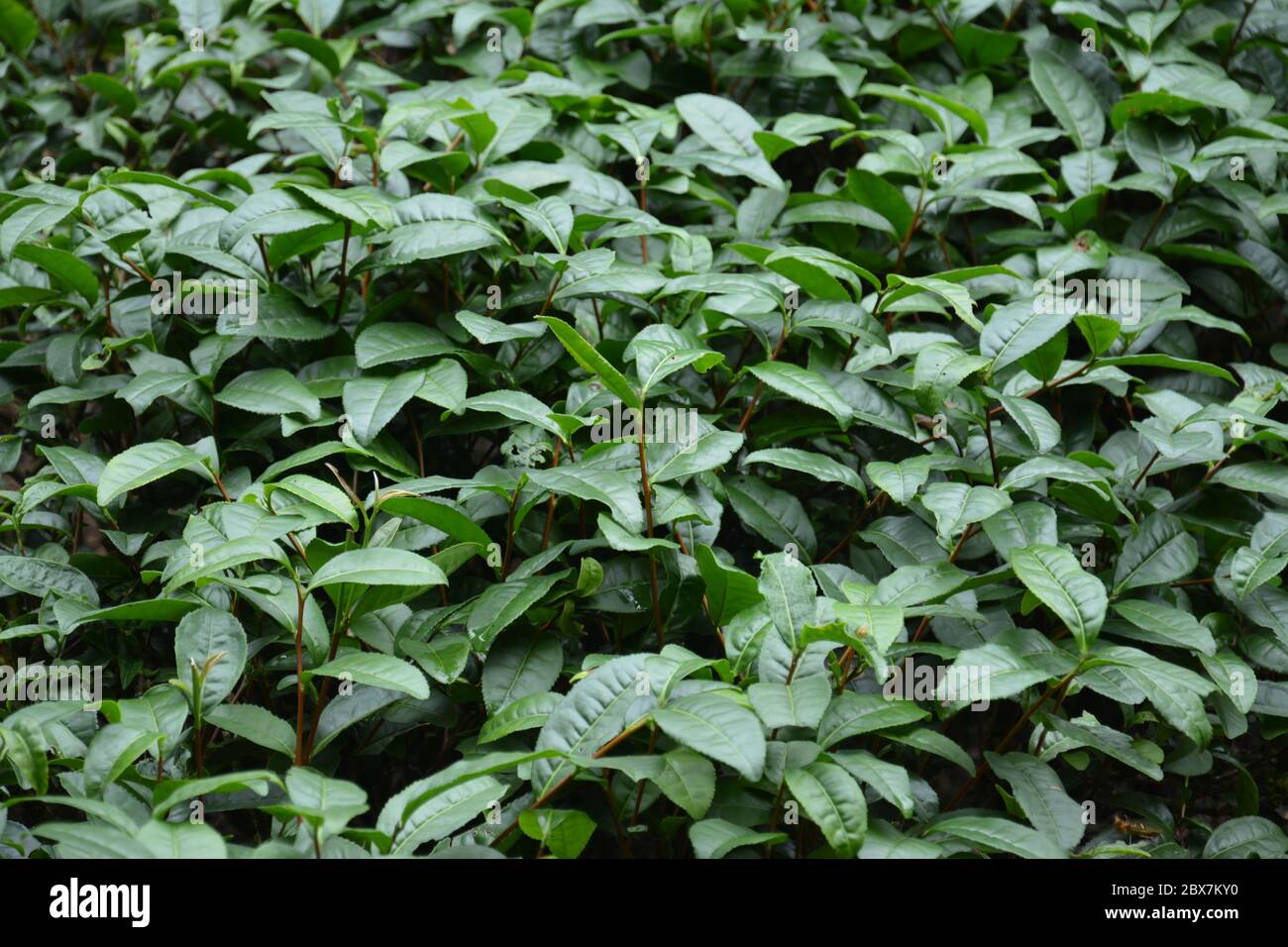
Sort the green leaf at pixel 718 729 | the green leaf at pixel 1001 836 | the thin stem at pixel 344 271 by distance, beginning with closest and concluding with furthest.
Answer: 1. the green leaf at pixel 718 729
2. the green leaf at pixel 1001 836
3. the thin stem at pixel 344 271

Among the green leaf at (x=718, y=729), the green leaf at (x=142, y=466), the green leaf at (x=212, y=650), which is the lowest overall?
the green leaf at (x=212, y=650)

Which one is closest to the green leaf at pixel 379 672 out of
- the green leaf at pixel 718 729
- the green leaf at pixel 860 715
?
the green leaf at pixel 718 729

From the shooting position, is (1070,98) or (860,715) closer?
(860,715)

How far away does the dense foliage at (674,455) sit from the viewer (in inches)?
66.6

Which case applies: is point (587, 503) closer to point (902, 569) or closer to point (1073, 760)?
point (902, 569)

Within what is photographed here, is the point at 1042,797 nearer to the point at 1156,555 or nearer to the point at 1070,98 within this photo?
the point at 1156,555

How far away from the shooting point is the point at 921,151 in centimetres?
262

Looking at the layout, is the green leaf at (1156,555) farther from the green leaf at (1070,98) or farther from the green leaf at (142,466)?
the green leaf at (142,466)

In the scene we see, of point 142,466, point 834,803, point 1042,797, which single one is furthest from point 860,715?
point 142,466

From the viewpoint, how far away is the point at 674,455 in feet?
6.37

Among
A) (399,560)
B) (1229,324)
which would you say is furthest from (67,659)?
(1229,324)

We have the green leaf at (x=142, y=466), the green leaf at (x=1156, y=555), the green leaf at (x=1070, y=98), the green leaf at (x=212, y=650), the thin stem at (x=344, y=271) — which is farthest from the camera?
the green leaf at (x=1070, y=98)
